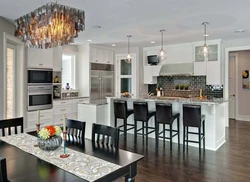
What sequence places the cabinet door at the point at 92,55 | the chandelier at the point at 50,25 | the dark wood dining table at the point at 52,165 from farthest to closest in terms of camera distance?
the cabinet door at the point at 92,55
the chandelier at the point at 50,25
the dark wood dining table at the point at 52,165

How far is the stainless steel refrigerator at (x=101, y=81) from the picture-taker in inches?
290

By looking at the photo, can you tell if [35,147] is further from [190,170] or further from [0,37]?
[0,37]

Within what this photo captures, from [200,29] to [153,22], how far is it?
1370 millimetres

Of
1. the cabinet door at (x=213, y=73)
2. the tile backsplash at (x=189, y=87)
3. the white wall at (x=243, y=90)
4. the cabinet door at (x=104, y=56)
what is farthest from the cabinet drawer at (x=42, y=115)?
the white wall at (x=243, y=90)

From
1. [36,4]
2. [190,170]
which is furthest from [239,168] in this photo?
[36,4]

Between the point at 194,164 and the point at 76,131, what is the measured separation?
6.97 ft

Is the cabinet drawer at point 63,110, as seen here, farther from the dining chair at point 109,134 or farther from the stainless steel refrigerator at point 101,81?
the dining chair at point 109,134

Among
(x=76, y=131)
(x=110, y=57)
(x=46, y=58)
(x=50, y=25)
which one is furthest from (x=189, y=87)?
(x=50, y=25)

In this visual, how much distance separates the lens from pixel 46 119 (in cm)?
600

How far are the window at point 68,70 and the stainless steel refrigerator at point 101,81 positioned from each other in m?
0.73

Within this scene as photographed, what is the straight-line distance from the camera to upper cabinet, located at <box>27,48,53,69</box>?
18.4 ft

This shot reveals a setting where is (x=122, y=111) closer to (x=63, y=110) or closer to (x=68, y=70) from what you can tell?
(x=63, y=110)

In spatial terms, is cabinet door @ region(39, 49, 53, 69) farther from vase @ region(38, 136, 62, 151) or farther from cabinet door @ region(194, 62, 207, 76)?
cabinet door @ region(194, 62, 207, 76)

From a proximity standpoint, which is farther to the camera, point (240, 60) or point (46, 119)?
point (240, 60)
